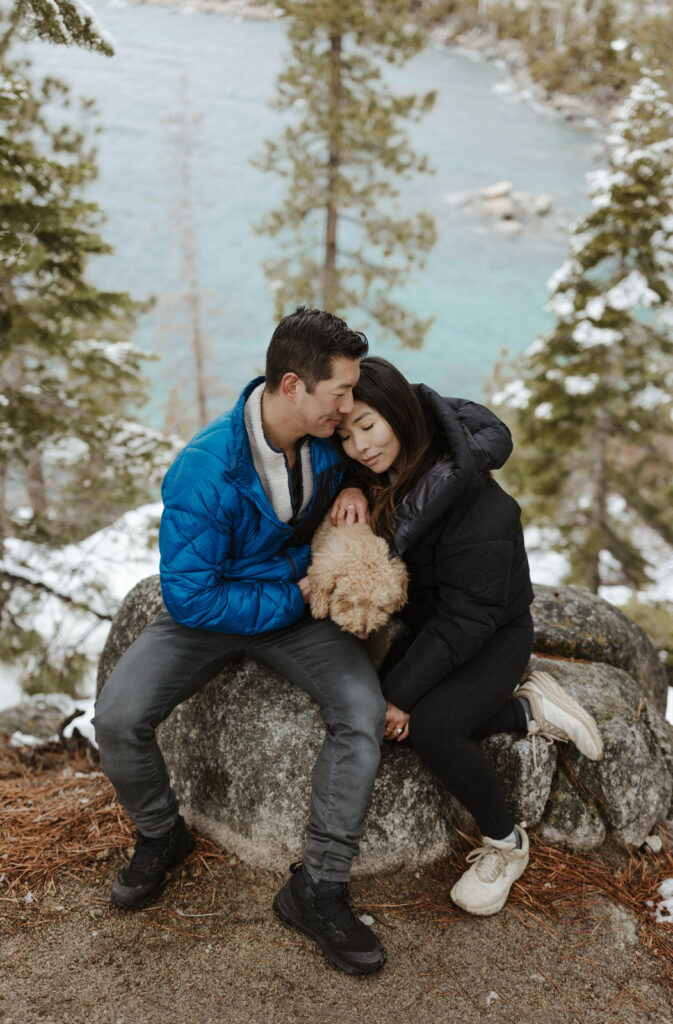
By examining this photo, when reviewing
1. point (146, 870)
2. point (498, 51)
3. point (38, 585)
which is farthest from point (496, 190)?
point (146, 870)

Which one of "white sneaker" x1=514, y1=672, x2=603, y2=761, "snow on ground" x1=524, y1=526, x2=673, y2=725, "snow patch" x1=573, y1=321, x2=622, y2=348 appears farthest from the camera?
"snow on ground" x1=524, y1=526, x2=673, y2=725

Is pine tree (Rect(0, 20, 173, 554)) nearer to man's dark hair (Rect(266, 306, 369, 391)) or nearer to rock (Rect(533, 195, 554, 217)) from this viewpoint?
man's dark hair (Rect(266, 306, 369, 391))

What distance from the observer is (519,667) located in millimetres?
3467

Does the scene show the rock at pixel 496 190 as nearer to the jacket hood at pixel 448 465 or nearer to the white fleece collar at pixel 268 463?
the jacket hood at pixel 448 465

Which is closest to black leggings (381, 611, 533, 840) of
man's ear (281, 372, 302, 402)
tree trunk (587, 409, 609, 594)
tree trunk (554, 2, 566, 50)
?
man's ear (281, 372, 302, 402)

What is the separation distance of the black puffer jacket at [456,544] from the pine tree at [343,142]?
38.4ft

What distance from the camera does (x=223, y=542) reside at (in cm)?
328

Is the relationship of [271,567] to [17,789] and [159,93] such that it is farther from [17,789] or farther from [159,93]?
[159,93]

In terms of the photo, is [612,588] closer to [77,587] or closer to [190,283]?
[77,587]

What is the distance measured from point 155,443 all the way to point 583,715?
6.45 metres

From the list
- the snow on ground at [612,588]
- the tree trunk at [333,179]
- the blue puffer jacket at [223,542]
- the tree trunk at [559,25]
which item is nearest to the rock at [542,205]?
the tree trunk at [559,25]

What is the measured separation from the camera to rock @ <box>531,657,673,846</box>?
11.8ft

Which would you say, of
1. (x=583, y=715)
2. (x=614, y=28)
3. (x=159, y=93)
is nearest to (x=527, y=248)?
(x=614, y=28)

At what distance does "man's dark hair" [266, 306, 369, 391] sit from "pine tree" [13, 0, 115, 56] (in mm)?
2366
